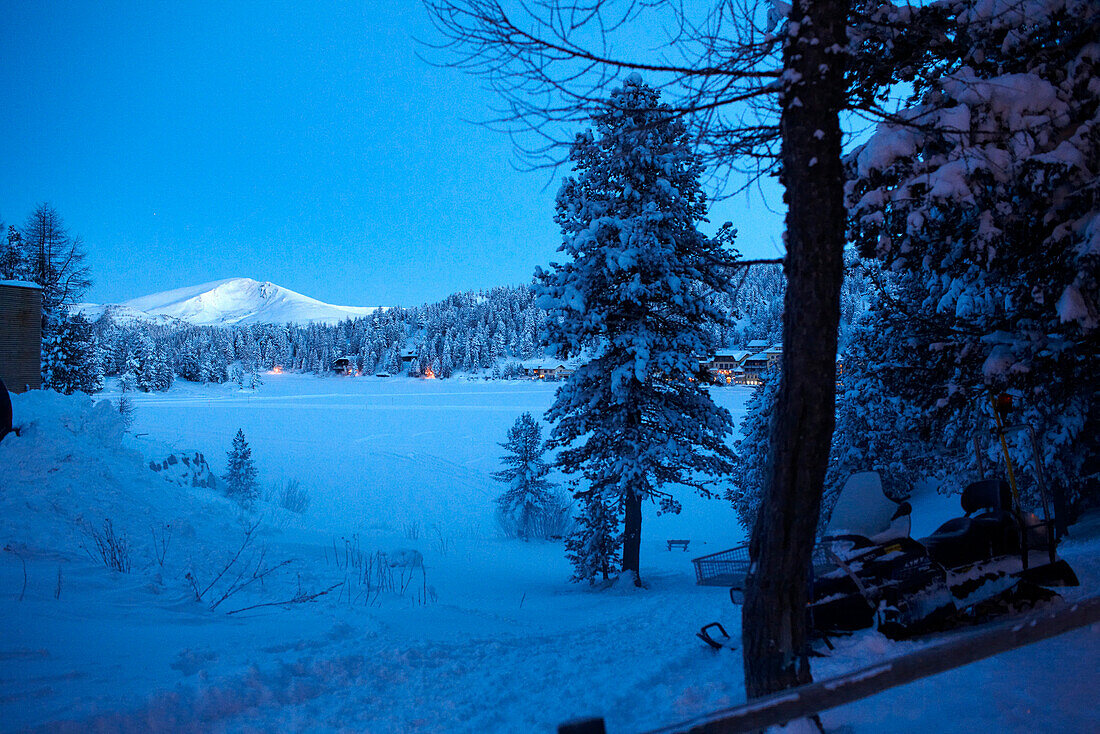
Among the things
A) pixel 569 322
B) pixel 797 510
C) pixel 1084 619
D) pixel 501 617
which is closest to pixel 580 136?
pixel 797 510

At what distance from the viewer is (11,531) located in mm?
7383

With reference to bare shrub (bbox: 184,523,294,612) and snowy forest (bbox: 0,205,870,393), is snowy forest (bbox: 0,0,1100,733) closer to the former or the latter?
bare shrub (bbox: 184,523,294,612)

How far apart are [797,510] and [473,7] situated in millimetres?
3621

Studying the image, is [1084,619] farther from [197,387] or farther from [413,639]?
[197,387]

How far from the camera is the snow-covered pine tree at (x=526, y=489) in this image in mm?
24625

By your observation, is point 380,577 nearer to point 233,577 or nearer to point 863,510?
point 233,577

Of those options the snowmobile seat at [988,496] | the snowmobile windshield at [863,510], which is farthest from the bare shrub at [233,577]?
the snowmobile seat at [988,496]

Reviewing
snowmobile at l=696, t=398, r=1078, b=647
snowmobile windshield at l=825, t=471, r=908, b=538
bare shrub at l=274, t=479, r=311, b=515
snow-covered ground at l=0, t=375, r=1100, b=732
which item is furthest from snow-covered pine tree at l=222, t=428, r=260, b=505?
snowmobile at l=696, t=398, r=1078, b=647

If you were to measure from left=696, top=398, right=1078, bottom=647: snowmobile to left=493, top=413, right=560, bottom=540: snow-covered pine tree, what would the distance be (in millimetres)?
18488

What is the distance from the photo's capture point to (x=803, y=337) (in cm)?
315

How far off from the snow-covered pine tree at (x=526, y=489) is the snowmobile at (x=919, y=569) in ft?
60.7

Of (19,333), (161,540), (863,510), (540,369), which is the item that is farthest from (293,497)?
(540,369)

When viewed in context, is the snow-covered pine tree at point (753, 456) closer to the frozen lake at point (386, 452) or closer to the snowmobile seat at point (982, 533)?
the frozen lake at point (386, 452)

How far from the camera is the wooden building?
687 inches
